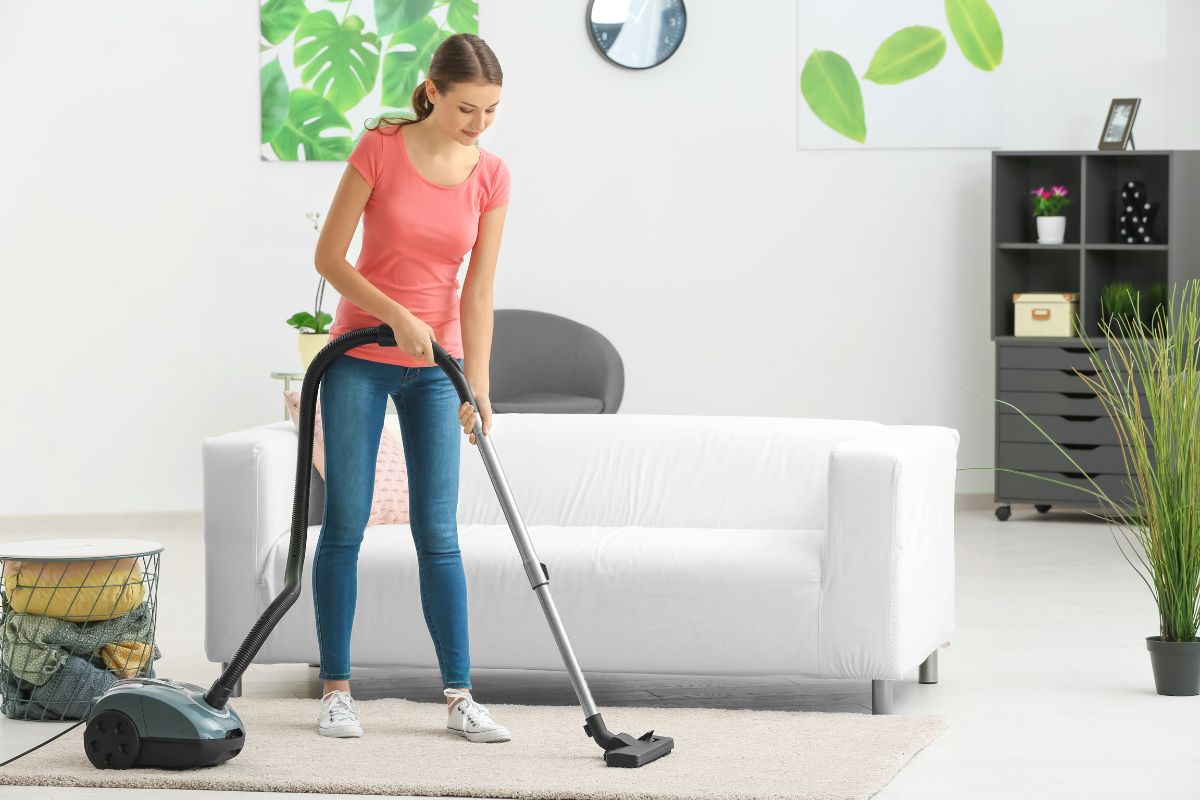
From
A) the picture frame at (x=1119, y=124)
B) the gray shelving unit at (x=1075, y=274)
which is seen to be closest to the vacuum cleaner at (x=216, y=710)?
the gray shelving unit at (x=1075, y=274)

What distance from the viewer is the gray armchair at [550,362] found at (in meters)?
6.08

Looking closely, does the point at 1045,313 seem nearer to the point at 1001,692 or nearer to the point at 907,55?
the point at 907,55

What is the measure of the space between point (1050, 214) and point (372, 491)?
4.05 m

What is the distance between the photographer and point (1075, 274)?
6539mm

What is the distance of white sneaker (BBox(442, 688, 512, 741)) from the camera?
297 cm

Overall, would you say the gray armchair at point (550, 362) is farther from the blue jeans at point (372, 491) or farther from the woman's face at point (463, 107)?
the woman's face at point (463, 107)

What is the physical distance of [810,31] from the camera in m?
6.49

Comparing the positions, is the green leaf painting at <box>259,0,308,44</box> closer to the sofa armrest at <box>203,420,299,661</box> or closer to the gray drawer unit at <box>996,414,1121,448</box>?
the gray drawer unit at <box>996,414,1121,448</box>

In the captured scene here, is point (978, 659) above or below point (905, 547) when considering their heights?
below

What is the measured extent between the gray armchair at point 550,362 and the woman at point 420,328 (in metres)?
3.02

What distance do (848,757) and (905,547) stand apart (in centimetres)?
53

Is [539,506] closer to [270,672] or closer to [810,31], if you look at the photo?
[270,672]

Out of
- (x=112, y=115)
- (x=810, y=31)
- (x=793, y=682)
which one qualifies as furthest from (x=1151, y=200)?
(x=112, y=115)

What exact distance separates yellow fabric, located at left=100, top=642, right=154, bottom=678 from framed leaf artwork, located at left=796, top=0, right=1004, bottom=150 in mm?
3959
